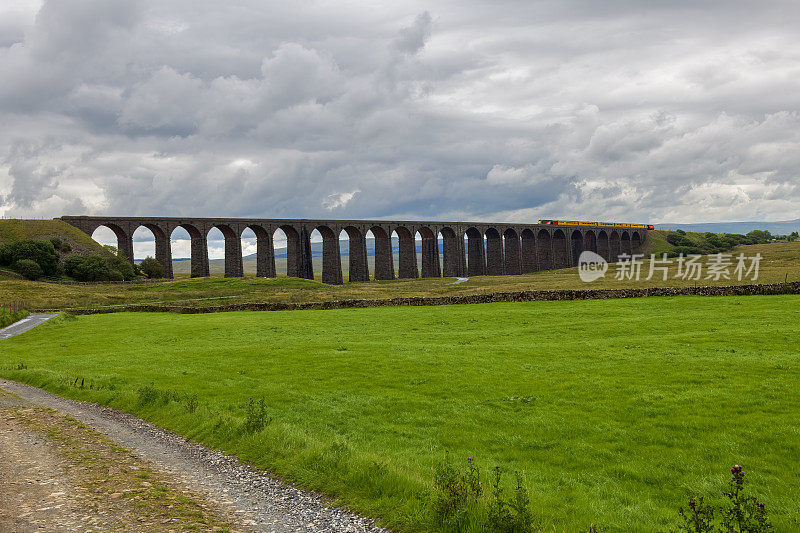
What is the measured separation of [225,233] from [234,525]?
324 feet

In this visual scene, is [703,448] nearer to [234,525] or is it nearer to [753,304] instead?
[234,525]

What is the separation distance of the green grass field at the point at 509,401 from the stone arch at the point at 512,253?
119 metres

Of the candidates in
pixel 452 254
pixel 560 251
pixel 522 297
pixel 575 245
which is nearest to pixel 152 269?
pixel 452 254

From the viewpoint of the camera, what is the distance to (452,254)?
439ft

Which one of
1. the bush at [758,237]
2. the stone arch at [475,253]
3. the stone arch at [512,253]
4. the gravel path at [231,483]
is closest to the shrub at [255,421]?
the gravel path at [231,483]

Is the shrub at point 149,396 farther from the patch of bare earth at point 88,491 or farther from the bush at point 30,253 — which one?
the bush at point 30,253

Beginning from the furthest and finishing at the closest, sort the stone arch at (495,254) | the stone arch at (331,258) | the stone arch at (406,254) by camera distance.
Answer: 1. the stone arch at (495,254)
2. the stone arch at (406,254)
3. the stone arch at (331,258)

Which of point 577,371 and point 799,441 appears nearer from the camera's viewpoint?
point 799,441

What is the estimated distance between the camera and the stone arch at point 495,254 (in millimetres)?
143625

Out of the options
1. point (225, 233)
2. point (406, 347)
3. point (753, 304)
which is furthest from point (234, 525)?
point (225, 233)

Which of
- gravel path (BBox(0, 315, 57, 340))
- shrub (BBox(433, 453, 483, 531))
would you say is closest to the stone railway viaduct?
gravel path (BBox(0, 315, 57, 340))

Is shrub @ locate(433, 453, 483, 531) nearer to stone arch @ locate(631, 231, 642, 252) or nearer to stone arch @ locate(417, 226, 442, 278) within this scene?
stone arch @ locate(417, 226, 442, 278)

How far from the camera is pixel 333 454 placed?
11.4 meters

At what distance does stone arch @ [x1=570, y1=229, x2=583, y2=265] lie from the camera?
168 metres
